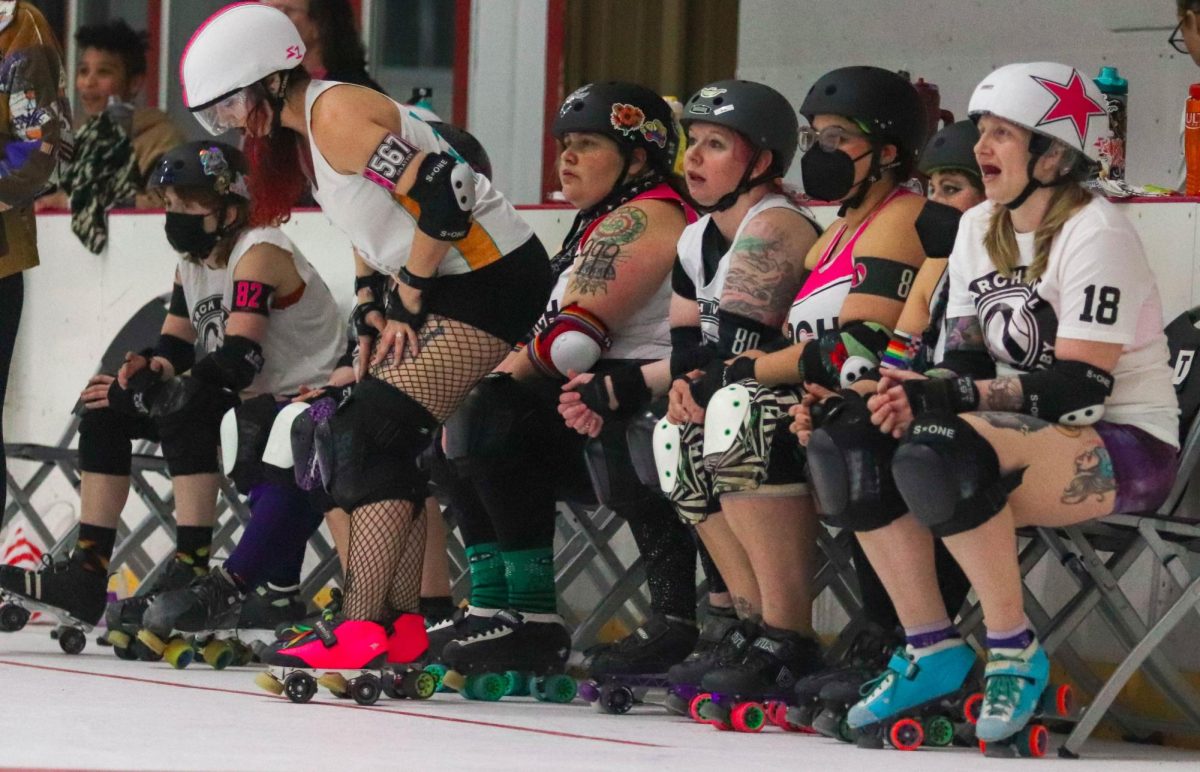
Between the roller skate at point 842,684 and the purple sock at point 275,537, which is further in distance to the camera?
the purple sock at point 275,537

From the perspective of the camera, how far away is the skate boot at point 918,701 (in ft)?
11.4

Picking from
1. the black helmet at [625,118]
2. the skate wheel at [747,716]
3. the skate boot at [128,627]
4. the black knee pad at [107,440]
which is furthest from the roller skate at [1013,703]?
the black knee pad at [107,440]

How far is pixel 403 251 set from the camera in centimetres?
421

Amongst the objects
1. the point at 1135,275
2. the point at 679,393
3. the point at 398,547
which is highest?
the point at 1135,275

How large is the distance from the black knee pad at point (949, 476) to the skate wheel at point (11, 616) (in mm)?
2561

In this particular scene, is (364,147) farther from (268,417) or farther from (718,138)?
(268,417)

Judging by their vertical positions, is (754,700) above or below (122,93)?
below

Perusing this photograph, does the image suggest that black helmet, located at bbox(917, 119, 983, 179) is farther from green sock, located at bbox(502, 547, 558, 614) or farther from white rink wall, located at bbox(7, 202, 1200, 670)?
white rink wall, located at bbox(7, 202, 1200, 670)

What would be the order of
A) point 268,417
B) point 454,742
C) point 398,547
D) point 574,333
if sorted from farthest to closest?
point 268,417, point 574,333, point 398,547, point 454,742

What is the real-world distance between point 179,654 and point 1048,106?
7.91ft

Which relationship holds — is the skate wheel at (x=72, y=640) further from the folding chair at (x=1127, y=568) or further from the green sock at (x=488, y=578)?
the folding chair at (x=1127, y=568)

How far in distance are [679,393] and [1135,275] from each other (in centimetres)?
96

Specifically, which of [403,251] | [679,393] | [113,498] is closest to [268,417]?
[113,498]

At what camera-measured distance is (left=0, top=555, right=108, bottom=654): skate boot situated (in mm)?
4961
